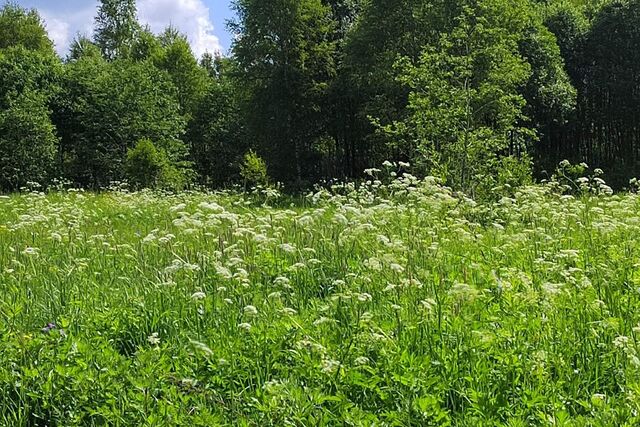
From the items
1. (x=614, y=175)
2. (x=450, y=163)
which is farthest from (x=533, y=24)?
(x=450, y=163)

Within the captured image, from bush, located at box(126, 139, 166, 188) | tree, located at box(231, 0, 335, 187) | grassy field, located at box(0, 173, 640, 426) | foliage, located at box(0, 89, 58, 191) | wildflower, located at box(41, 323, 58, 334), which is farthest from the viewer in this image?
tree, located at box(231, 0, 335, 187)

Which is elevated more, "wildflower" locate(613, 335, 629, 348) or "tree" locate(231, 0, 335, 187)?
"tree" locate(231, 0, 335, 187)

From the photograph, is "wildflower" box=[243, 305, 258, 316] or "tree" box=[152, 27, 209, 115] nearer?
"wildflower" box=[243, 305, 258, 316]

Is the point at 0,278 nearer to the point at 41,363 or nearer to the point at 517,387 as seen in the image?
the point at 41,363

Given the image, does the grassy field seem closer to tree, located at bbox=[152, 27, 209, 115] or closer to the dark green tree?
the dark green tree

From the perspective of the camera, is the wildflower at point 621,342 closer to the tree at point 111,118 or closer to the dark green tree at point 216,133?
the tree at point 111,118

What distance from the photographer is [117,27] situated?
1966 inches

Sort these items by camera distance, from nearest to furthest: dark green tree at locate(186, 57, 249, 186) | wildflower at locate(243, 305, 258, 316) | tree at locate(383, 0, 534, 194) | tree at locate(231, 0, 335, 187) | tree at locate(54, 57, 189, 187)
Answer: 1. wildflower at locate(243, 305, 258, 316)
2. tree at locate(383, 0, 534, 194)
3. tree at locate(231, 0, 335, 187)
4. tree at locate(54, 57, 189, 187)
5. dark green tree at locate(186, 57, 249, 186)

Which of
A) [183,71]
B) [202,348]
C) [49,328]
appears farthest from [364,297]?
[183,71]

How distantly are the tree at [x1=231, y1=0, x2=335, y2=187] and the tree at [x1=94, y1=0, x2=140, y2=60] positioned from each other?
2233 cm

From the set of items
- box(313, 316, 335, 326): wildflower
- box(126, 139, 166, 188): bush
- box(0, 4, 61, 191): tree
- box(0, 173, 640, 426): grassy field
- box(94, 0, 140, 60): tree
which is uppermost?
box(94, 0, 140, 60): tree

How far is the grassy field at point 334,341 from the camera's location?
270cm

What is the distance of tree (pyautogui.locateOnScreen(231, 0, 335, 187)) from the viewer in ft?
99.0

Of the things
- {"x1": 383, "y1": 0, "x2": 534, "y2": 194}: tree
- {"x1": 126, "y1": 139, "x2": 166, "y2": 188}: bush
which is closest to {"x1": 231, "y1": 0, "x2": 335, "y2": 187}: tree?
{"x1": 126, "y1": 139, "x2": 166, "y2": 188}: bush
